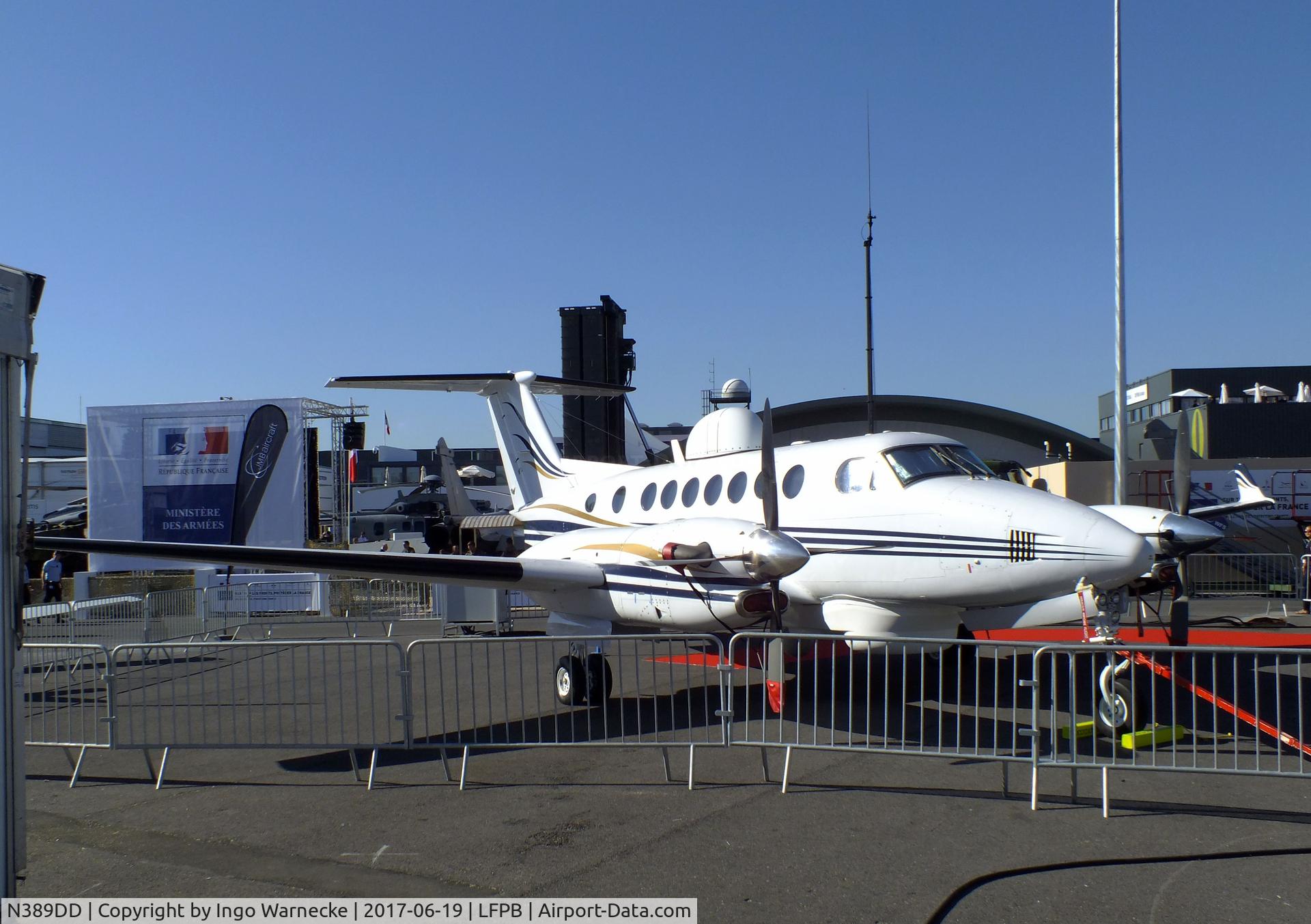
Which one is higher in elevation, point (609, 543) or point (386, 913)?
point (609, 543)

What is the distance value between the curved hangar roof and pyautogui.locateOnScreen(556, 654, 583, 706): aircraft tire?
101 ft

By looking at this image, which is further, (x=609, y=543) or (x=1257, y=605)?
(x=1257, y=605)

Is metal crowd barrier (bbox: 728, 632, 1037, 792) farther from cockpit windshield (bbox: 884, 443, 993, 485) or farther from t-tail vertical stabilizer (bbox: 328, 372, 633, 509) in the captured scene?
t-tail vertical stabilizer (bbox: 328, 372, 633, 509)

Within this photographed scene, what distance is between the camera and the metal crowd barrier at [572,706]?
7.27 m

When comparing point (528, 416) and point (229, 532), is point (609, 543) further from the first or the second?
point (229, 532)

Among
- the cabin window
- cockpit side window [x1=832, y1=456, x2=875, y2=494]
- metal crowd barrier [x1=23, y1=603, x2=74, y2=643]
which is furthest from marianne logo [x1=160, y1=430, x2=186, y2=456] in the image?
cockpit side window [x1=832, y1=456, x2=875, y2=494]

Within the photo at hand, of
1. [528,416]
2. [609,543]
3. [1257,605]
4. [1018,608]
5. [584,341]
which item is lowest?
[1257,605]

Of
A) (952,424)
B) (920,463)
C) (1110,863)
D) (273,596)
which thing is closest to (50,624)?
(273,596)

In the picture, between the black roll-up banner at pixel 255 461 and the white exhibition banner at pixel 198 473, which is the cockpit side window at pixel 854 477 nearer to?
the white exhibition banner at pixel 198 473

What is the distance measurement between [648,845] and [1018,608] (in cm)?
570

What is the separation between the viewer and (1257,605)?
62.1 ft

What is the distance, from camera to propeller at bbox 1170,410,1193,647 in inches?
343

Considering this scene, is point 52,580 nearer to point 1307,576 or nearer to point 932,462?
point 932,462

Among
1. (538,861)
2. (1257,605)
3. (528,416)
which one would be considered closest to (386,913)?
(538,861)
